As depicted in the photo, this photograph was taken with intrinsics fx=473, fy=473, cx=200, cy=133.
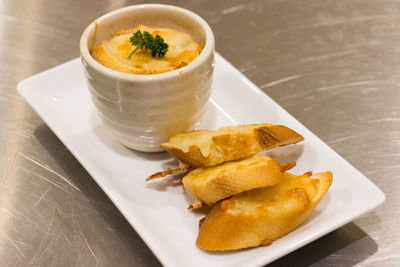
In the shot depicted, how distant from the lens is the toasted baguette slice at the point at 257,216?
3.89ft

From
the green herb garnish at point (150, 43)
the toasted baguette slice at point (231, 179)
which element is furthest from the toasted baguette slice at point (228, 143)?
the green herb garnish at point (150, 43)

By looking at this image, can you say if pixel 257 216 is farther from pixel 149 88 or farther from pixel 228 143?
pixel 149 88

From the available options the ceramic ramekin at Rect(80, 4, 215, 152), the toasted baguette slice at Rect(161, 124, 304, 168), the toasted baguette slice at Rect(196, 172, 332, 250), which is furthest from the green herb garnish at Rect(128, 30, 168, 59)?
the toasted baguette slice at Rect(196, 172, 332, 250)

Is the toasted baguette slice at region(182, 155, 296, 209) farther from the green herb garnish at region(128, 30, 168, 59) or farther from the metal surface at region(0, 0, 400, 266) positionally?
the green herb garnish at region(128, 30, 168, 59)

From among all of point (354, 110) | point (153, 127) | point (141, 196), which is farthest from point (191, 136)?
point (354, 110)

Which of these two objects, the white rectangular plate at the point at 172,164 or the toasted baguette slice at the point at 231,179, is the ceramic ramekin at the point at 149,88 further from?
the toasted baguette slice at the point at 231,179

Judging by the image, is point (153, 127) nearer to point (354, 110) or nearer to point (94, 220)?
point (94, 220)

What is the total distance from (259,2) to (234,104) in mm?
1104

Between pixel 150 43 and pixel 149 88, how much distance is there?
17cm

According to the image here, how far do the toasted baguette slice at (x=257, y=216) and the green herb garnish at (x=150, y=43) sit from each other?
502 millimetres

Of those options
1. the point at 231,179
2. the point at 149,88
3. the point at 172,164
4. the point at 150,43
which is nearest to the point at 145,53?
the point at 150,43

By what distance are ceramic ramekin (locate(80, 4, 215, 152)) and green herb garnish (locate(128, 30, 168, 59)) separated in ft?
0.40

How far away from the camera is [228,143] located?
1328mm

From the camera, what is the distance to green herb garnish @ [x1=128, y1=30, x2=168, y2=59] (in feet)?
Result: 4.63
